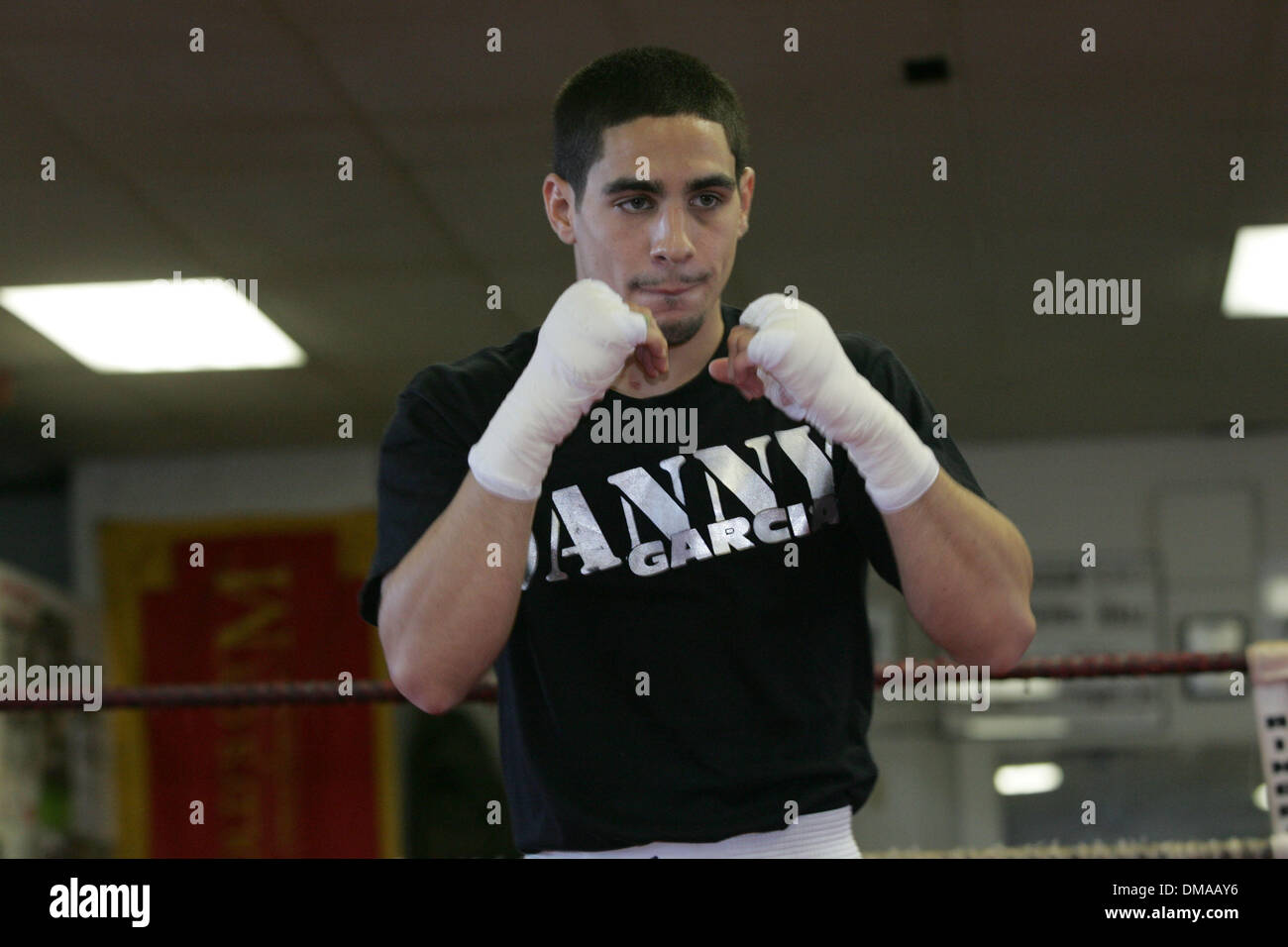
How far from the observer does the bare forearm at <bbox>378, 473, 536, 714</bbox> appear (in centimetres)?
120

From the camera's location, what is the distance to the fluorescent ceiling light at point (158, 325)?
163 inches

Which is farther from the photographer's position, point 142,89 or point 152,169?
point 152,169

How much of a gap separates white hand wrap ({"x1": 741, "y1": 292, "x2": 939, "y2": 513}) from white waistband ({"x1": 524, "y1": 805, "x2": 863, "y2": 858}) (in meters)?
0.27

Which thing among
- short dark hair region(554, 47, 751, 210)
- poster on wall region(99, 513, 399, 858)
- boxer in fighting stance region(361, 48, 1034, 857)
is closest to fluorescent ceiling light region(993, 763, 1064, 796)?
poster on wall region(99, 513, 399, 858)

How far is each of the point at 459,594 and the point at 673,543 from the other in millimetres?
188

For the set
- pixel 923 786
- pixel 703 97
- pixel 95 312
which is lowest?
pixel 923 786

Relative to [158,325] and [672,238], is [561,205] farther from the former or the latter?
[158,325]

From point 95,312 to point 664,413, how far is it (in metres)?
3.43

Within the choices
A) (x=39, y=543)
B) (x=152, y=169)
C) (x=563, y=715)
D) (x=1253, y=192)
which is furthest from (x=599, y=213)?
(x=39, y=543)

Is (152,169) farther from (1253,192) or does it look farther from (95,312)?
(1253,192)

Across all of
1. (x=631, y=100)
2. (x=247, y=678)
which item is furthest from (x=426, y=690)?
(x=247, y=678)

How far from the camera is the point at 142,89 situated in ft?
10.3

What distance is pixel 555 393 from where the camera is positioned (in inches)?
47.9

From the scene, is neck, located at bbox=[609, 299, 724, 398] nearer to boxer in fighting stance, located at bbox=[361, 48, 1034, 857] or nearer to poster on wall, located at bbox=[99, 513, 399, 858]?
boxer in fighting stance, located at bbox=[361, 48, 1034, 857]
